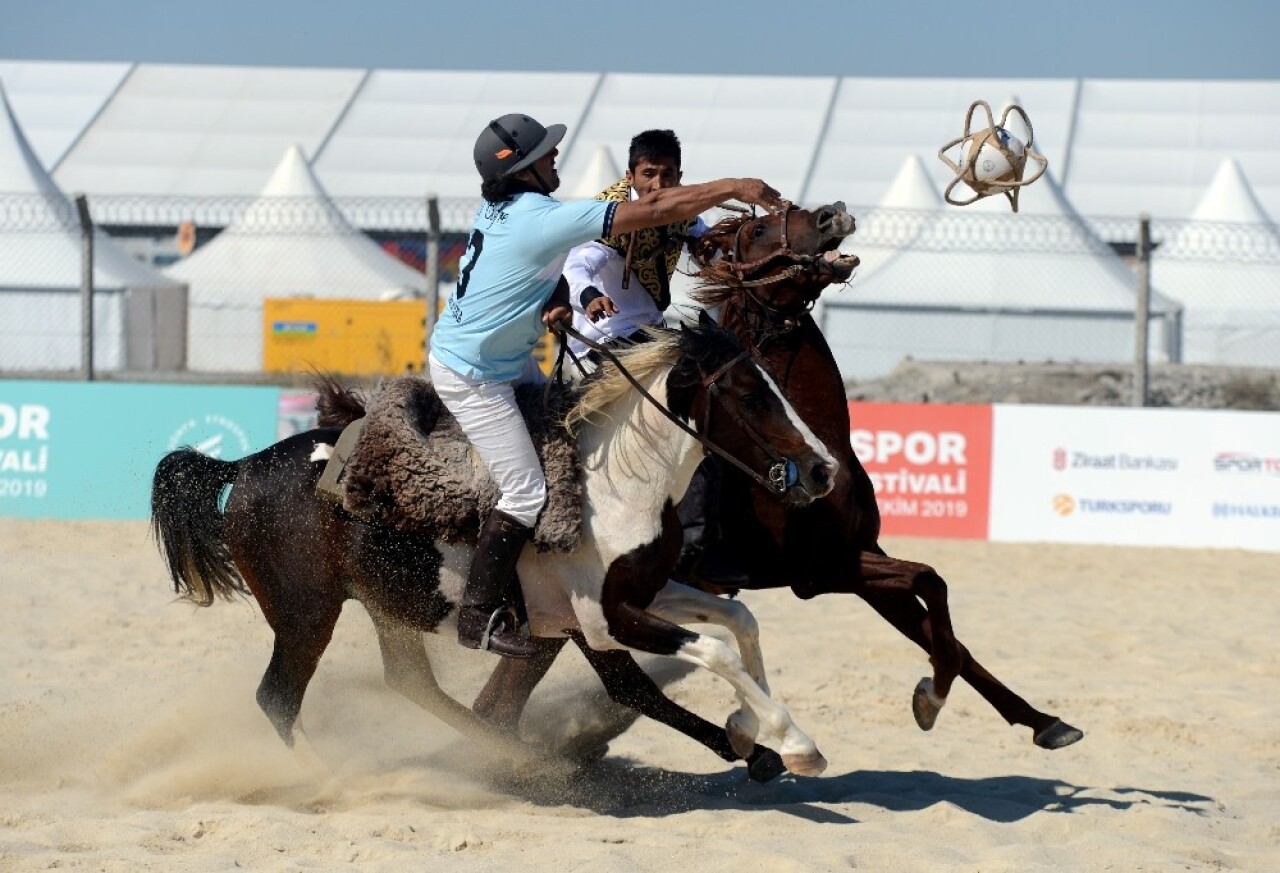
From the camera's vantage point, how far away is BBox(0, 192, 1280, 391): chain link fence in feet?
69.4

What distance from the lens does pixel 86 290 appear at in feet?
43.9

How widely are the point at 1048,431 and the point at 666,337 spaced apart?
798 centimetres

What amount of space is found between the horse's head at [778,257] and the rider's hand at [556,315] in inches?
25.0

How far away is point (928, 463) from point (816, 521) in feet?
24.2

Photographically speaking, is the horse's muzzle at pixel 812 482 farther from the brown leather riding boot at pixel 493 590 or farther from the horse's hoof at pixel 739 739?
the brown leather riding boot at pixel 493 590

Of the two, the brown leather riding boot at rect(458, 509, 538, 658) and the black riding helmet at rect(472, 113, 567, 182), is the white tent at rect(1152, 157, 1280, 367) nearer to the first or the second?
the black riding helmet at rect(472, 113, 567, 182)

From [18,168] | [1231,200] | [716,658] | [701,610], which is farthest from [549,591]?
[1231,200]

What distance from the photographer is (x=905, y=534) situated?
1280cm

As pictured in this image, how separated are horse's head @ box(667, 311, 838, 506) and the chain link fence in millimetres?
14208

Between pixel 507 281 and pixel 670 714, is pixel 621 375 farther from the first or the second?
pixel 670 714

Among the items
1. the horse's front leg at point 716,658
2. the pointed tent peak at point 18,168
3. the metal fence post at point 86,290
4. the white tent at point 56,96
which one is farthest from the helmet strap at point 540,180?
the white tent at point 56,96

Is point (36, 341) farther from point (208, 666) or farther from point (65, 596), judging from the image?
point (208, 666)

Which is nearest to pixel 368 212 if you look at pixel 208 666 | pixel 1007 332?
pixel 1007 332

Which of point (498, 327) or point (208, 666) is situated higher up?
point (498, 327)
